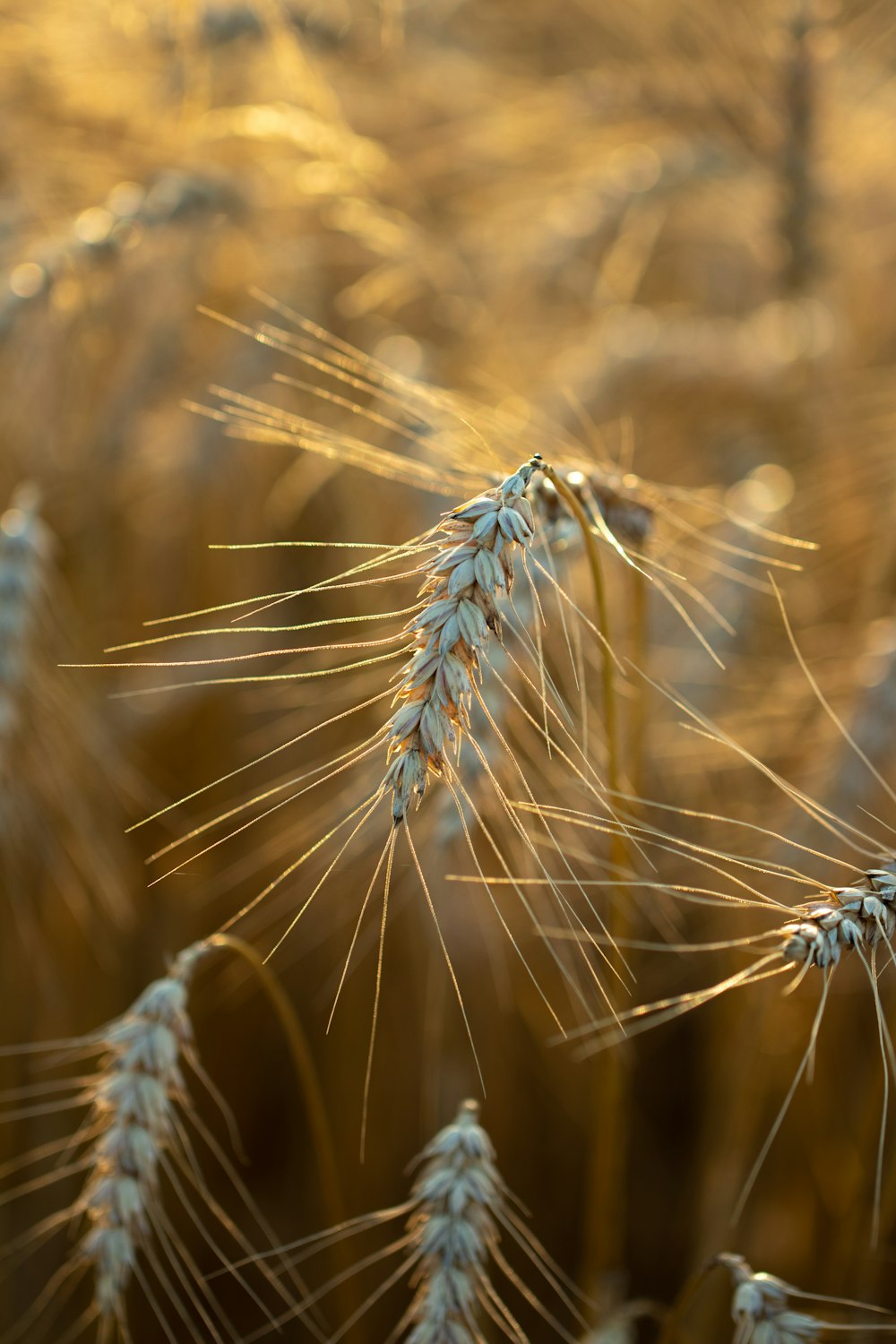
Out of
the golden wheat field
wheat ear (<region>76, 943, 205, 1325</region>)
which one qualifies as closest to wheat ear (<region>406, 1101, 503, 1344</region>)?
the golden wheat field

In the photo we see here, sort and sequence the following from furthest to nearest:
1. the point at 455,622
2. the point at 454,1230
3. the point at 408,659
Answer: the point at 408,659
the point at 454,1230
the point at 455,622

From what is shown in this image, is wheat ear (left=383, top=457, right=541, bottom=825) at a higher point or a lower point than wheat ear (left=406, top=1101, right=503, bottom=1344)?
higher

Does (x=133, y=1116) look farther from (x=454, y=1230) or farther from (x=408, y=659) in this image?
(x=408, y=659)

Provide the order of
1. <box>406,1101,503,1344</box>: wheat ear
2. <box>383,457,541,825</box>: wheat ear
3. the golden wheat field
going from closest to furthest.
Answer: <box>383,457,541,825</box>: wheat ear → <box>406,1101,503,1344</box>: wheat ear → the golden wheat field

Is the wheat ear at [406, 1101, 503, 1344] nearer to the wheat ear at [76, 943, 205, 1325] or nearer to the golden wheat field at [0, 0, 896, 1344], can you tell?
the golden wheat field at [0, 0, 896, 1344]

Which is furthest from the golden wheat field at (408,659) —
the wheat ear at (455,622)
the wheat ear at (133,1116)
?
the wheat ear at (455,622)

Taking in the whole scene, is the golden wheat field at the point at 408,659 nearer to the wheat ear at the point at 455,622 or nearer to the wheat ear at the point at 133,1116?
the wheat ear at the point at 133,1116

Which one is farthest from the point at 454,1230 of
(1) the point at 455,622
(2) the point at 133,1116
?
(1) the point at 455,622
